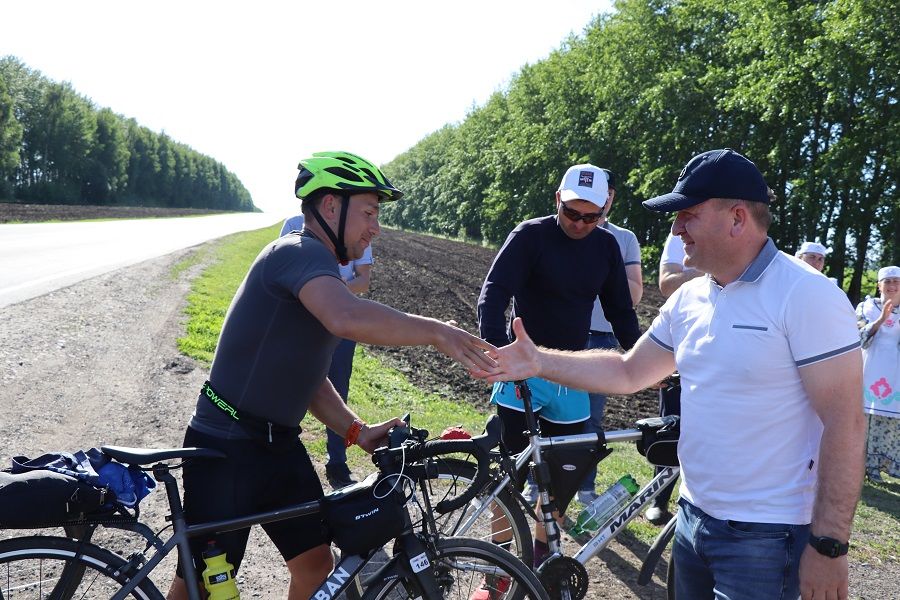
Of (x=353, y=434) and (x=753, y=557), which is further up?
(x=353, y=434)

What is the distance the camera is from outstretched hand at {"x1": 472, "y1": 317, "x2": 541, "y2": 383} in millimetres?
3207

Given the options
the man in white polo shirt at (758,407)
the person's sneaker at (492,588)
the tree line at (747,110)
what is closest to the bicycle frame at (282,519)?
the person's sneaker at (492,588)

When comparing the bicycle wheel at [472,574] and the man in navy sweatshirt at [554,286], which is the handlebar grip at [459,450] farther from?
the man in navy sweatshirt at [554,286]

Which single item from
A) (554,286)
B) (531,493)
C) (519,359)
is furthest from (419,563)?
(554,286)

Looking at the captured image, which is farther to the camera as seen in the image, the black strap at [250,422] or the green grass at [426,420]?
the green grass at [426,420]

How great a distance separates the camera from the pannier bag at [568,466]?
154 inches

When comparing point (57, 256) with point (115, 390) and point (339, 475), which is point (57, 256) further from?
point (339, 475)

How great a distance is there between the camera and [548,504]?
Result: 12.7 ft

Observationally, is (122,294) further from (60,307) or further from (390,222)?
(390,222)

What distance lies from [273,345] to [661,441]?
206 centimetres

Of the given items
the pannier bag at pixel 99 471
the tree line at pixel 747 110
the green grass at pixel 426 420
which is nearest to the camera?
the pannier bag at pixel 99 471

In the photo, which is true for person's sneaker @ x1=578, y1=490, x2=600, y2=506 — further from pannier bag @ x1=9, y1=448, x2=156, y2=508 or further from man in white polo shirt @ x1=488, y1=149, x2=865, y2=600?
pannier bag @ x1=9, y1=448, x2=156, y2=508

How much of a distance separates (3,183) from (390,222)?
55836 millimetres

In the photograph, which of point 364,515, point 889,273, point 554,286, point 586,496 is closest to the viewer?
point 364,515
